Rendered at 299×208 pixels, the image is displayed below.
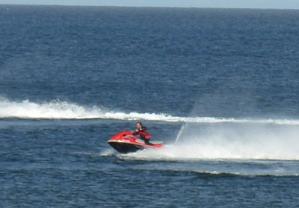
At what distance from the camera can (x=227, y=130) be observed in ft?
226

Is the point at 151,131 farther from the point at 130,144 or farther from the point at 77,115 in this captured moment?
the point at 130,144

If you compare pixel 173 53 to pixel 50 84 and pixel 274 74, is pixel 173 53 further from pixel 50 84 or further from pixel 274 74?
pixel 50 84

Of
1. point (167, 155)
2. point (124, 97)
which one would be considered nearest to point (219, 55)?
point (124, 97)

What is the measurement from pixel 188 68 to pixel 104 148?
210 ft

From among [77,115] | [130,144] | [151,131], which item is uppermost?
[77,115]

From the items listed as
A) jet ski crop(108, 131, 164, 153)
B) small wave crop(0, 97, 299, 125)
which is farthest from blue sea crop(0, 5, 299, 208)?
jet ski crop(108, 131, 164, 153)

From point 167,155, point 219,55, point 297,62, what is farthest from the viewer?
point 219,55

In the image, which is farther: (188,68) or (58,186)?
(188,68)

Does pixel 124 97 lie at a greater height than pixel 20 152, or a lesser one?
greater

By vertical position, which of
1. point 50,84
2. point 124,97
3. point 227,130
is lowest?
point 227,130

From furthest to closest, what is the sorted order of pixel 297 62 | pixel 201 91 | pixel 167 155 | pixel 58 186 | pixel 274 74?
pixel 297 62 → pixel 274 74 → pixel 201 91 → pixel 167 155 → pixel 58 186

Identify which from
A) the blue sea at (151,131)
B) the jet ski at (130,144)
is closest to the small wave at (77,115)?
the blue sea at (151,131)

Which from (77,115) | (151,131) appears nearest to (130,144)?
(151,131)

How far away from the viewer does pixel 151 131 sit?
69688 millimetres
